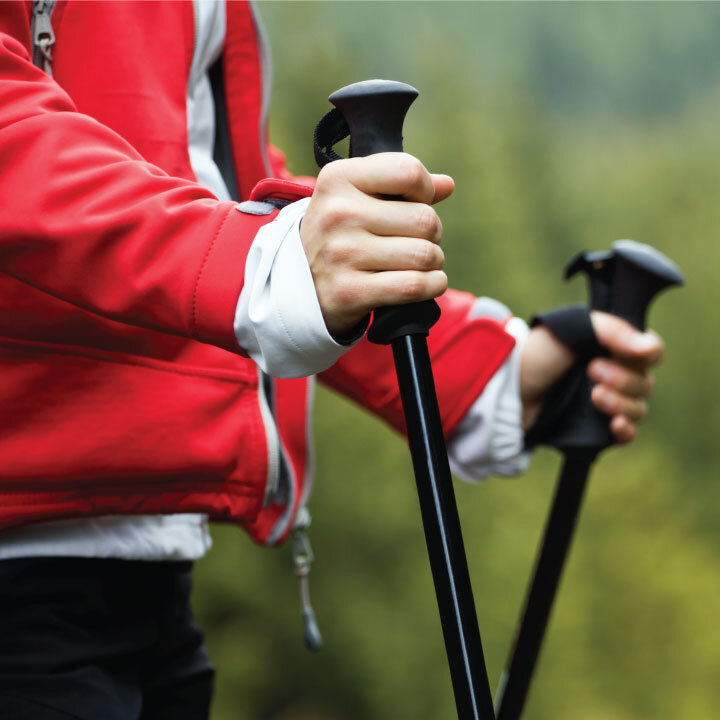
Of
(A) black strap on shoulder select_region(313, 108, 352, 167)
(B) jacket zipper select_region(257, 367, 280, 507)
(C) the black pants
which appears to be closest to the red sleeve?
(B) jacket zipper select_region(257, 367, 280, 507)

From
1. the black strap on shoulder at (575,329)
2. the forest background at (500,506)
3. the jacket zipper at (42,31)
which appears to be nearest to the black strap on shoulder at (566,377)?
the black strap on shoulder at (575,329)

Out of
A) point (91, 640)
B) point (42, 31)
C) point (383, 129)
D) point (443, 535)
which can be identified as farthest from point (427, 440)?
point (42, 31)

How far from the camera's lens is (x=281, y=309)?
693mm

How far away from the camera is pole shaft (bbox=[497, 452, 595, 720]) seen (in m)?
1.19

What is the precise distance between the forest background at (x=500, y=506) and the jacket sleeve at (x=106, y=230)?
301 centimetres

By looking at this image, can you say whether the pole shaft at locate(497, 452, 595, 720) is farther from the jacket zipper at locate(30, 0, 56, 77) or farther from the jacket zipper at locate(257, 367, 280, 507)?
the jacket zipper at locate(30, 0, 56, 77)

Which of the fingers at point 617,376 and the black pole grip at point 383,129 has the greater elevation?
the black pole grip at point 383,129

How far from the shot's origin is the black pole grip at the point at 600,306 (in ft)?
3.93

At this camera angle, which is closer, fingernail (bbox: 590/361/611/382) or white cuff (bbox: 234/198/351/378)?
white cuff (bbox: 234/198/351/378)

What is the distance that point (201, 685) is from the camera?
3.72ft

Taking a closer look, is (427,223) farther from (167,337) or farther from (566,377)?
(566,377)

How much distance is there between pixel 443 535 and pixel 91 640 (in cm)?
41

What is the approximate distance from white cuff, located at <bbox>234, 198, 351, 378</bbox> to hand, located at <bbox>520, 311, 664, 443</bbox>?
0.57 m

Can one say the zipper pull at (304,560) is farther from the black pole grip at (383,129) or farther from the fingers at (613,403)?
the black pole grip at (383,129)
